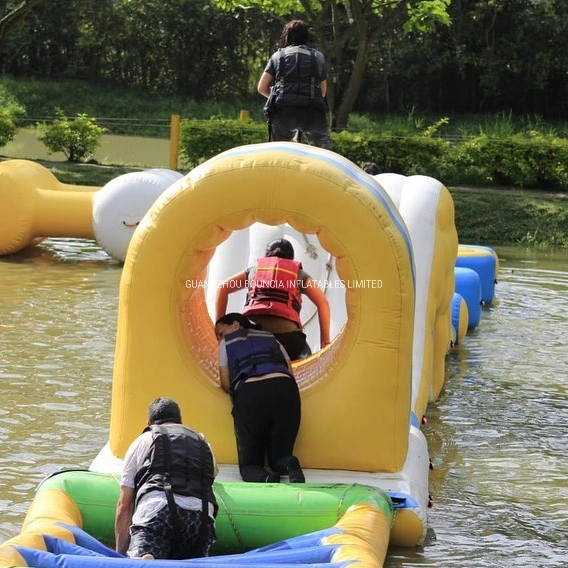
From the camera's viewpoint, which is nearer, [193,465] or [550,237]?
[193,465]

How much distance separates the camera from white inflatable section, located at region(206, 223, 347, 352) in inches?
294

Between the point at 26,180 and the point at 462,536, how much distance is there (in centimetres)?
873

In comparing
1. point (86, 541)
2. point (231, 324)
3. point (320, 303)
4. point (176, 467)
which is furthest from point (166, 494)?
point (320, 303)

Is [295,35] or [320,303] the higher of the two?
[295,35]

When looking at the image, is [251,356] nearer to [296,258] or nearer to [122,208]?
[296,258]

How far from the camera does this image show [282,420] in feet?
17.3

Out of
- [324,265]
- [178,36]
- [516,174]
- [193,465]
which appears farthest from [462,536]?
[178,36]

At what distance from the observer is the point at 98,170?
60.0 ft

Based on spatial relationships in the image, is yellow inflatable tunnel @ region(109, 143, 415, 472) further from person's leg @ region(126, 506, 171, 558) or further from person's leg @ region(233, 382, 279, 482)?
person's leg @ region(126, 506, 171, 558)

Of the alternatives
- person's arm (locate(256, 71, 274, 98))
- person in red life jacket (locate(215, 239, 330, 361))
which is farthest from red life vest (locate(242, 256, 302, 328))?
person's arm (locate(256, 71, 274, 98))

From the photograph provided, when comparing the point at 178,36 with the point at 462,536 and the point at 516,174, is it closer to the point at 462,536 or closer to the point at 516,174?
the point at 516,174

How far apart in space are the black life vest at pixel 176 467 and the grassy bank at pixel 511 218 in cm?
1183

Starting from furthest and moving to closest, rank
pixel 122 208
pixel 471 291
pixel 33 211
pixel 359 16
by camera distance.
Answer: pixel 359 16 < pixel 33 211 < pixel 122 208 < pixel 471 291

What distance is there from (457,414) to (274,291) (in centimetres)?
182
